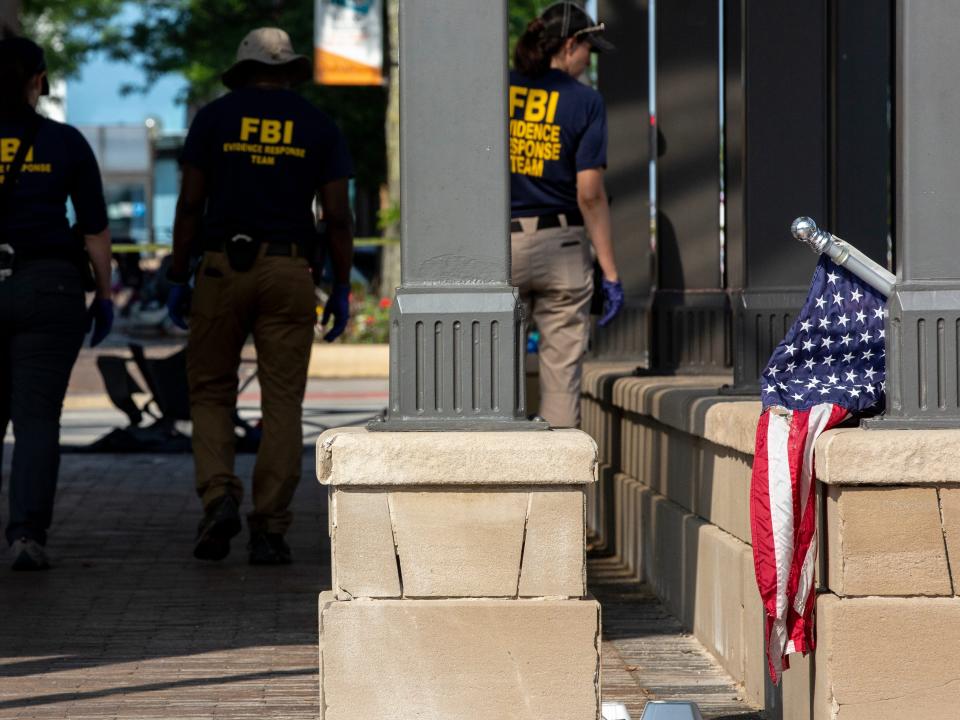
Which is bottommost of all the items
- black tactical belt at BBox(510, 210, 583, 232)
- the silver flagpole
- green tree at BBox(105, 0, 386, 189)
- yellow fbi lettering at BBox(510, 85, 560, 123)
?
the silver flagpole

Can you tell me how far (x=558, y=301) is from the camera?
745 cm

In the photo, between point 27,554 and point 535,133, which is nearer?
point 27,554

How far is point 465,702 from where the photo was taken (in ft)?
14.2

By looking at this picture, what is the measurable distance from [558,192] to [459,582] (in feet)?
11.0

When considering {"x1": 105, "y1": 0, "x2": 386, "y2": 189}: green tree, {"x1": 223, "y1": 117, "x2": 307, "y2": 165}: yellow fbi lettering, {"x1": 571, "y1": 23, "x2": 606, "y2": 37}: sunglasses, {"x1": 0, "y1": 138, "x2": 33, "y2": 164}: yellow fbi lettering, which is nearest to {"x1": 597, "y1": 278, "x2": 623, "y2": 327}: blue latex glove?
{"x1": 571, "y1": 23, "x2": 606, "y2": 37}: sunglasses

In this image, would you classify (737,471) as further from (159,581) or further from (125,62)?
(125,62)

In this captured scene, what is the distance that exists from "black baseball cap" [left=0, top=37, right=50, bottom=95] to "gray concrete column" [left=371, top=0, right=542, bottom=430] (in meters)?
3.24

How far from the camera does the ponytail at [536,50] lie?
7449 mm

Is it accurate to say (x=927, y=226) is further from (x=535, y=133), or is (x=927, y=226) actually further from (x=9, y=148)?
(x=9, y=148)

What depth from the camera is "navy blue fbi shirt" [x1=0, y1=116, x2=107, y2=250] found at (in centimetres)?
720

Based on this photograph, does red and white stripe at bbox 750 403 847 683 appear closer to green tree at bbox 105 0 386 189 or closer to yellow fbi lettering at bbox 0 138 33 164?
yellow fbi lettering at bbox 0 138 33 164

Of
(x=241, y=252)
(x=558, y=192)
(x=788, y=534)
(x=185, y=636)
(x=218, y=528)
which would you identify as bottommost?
(x=185, y=636)

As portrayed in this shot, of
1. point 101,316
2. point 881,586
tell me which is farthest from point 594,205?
point 881,586

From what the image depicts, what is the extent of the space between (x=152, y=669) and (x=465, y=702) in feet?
5.09
